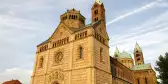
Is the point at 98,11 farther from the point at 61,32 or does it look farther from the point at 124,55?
the point at 124,55

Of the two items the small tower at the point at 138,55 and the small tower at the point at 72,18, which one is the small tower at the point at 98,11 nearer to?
the small tower at the point at 72,18

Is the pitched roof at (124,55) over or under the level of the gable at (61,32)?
over

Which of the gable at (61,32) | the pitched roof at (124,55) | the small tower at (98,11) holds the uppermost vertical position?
the small tower at (98,11)

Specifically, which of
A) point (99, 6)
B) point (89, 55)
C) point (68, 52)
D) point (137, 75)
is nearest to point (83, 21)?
point (99, 6)

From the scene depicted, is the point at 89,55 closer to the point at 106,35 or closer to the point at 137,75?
the point at 106,35

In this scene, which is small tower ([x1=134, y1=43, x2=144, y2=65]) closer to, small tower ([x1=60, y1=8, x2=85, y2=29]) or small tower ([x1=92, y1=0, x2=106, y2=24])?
small tower ([x1=92, y1=0, x2=106, y2=24])

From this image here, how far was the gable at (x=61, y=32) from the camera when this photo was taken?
3269cm

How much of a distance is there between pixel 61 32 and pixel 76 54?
293 inches

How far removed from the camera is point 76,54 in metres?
29.1

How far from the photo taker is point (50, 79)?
30953 millimetres

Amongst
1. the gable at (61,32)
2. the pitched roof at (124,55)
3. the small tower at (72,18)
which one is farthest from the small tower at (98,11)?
the pitched roof at (124,55)

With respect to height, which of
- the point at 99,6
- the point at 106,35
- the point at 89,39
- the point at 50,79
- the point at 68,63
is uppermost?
the point at 99,6

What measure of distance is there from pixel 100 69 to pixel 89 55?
336 centimetres

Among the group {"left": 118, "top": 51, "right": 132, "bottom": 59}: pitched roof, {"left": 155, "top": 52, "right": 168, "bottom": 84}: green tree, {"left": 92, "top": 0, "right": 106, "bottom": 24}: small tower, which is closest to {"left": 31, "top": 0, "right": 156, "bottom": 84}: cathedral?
{"left": 92, "top": 0, "right": 106, "bottom": 24}: small tower
